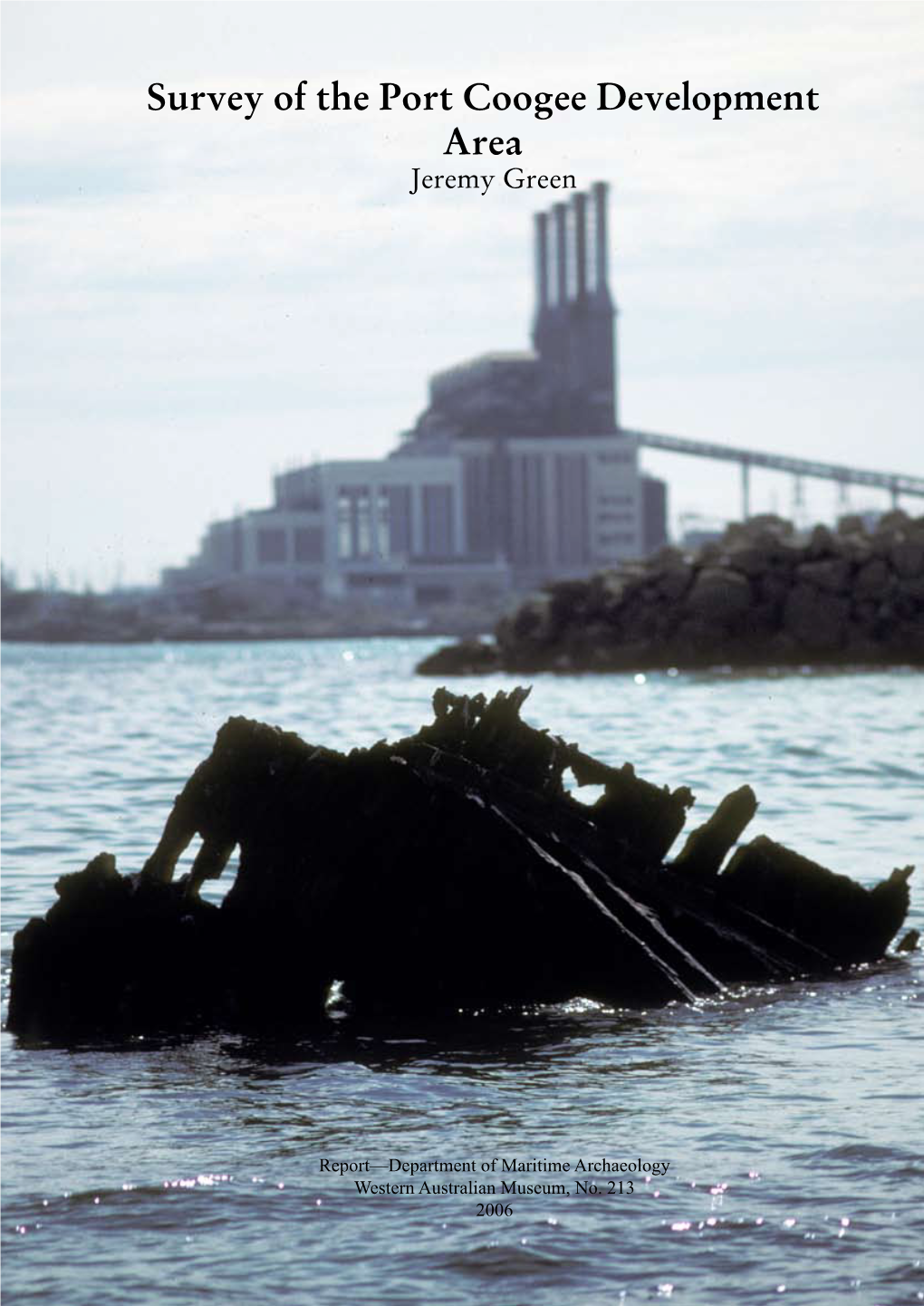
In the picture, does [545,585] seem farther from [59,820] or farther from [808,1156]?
[808,1156]

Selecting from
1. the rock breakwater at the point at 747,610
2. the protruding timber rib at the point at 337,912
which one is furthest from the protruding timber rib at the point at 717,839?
the rock breakwater at the point at 747,610

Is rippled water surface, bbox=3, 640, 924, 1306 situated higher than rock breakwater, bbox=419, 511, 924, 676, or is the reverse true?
rock breakwater, bbox=419, 511, 924, 676

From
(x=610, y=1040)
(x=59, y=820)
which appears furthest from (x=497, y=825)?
(x=59, y=820)

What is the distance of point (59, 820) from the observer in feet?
72.1

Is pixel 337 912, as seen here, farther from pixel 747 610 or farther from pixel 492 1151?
pixel 747 610

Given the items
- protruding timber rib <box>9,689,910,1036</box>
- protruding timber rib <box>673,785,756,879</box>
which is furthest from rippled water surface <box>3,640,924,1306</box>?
protruding timber rib <box>673,785,756,879</box>

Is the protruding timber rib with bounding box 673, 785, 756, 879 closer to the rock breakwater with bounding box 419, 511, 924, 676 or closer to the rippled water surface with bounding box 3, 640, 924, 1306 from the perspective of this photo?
the rippled water surface with bounding box 3, 640, 924, 1306

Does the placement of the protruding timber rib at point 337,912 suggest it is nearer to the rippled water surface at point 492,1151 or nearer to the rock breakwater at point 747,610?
the rippled water surface at point 492,1151

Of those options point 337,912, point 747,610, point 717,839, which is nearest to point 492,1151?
point 337,912

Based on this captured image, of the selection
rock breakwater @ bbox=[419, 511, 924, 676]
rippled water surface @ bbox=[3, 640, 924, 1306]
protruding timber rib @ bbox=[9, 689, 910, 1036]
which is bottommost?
rippled water surface @ bbox=[3, 640, 924, 1306]

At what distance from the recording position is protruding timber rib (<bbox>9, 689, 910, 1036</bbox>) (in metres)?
11.4

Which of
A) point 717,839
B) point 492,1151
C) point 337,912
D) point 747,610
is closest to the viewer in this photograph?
point 492,1151

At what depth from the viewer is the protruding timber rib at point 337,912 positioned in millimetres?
11438

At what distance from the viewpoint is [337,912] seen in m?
11.7
